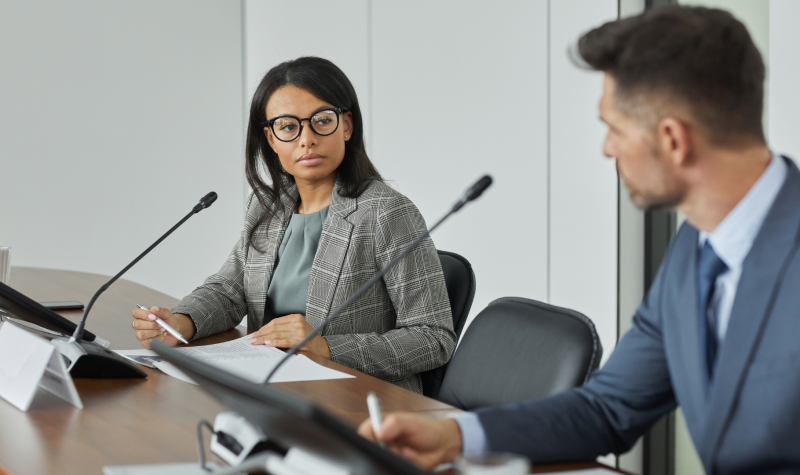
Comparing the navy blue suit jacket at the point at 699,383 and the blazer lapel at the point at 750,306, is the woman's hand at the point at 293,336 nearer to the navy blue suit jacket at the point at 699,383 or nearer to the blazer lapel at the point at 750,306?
the navy blue suit jacket at the point at 699,383

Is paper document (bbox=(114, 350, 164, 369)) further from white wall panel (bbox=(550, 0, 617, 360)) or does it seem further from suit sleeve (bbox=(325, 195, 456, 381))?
white wall panel (bbox=(550, 0, 617, 360))

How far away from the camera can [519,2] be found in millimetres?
3150

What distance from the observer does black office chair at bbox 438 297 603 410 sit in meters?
1.30

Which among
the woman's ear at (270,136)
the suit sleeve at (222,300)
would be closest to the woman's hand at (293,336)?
the suit sleeve at (222,300)

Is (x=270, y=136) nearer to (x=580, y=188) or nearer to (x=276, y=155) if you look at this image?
(x=276, y=155)

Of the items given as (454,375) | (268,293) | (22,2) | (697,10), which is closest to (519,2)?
(268,293)

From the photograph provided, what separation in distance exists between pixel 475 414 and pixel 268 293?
118cm

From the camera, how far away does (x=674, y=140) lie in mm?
951

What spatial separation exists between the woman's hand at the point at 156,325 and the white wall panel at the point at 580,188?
158 cm

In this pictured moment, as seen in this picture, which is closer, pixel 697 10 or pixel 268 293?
pixel 697 10

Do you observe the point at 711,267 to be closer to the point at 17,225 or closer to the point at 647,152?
the point at 647,152

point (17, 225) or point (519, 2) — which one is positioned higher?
point (519, 2)

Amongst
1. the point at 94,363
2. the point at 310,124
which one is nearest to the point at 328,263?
the point at 310,124

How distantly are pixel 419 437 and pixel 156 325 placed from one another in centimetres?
109
